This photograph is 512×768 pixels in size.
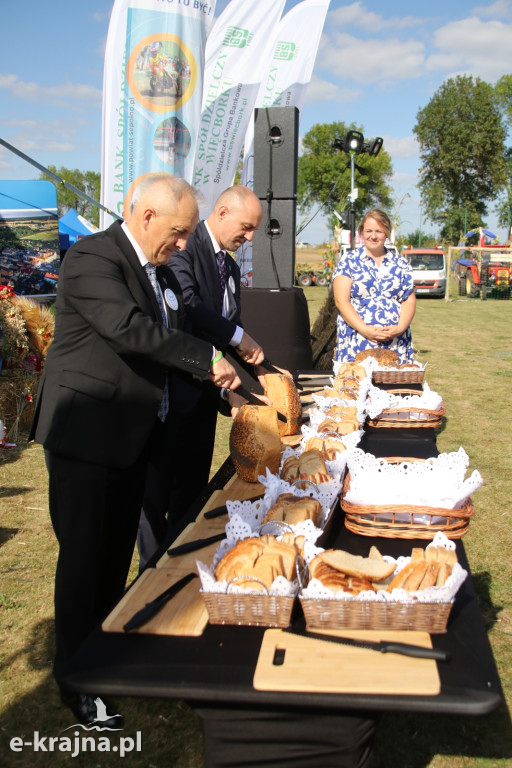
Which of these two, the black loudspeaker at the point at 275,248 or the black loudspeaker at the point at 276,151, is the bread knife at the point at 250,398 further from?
the black loudspeaker at the point at 276,151

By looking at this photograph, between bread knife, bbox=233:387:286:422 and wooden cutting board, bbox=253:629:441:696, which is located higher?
bread knife, bbox=233:387:286:422

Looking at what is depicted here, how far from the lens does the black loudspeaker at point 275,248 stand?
5.86m

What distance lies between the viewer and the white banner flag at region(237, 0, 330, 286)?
7809 millimetres

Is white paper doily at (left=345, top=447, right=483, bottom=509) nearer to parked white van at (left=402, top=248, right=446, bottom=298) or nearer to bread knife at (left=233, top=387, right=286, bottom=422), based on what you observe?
bread knife at (left=233, top=387, right=286, bottom=422)

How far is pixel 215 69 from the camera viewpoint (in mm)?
6598

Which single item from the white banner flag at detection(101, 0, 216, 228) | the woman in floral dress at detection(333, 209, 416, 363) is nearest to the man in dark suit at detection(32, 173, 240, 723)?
the woman in floral dress at detection(333, 209, 416, 363)

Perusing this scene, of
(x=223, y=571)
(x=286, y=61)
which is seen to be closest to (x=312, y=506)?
(x=223, y=571)

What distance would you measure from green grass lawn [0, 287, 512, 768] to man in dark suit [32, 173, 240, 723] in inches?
10.0

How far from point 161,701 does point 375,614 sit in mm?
1333

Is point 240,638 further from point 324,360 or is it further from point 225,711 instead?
point 324,360

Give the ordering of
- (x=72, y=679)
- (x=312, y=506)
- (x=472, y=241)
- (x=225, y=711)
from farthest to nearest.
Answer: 1. (x=472, y=241)
2. (x=312, y=506)
3. (x=225, y=711)
4. (x=72, y=679)

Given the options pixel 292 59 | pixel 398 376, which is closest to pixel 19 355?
Result: pixel 398 376

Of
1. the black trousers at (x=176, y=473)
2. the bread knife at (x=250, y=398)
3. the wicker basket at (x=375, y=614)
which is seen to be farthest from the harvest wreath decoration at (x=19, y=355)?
the wicker basket at (x=375, y=614)

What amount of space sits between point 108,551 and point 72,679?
37.7 inches
